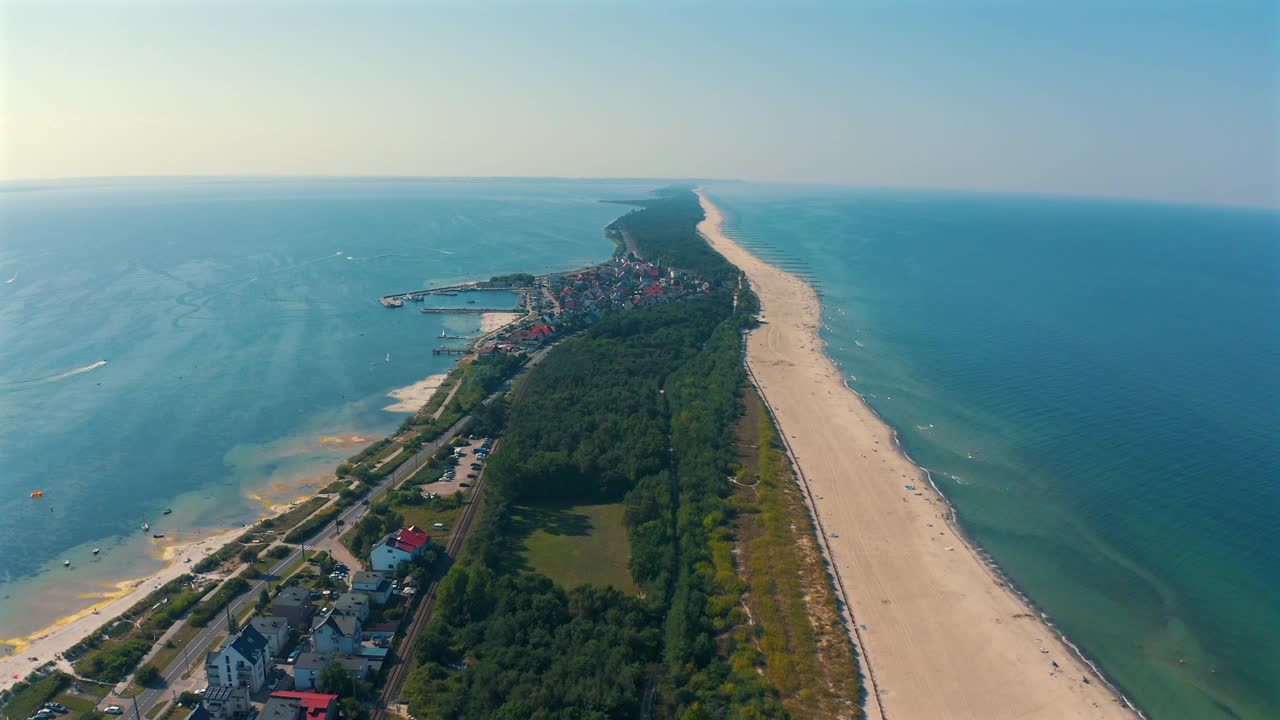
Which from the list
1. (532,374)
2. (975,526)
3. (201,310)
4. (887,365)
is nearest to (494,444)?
(532,374)

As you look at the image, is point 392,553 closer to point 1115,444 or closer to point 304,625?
point 304,625

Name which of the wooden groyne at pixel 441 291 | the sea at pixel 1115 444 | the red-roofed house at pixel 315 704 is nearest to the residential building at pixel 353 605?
the red-roofed house at pixel 315 704

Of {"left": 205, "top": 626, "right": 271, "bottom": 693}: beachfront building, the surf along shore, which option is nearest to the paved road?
{"left": 205, "top": 626, "right": 271, "bottom": 693}: beachfront building

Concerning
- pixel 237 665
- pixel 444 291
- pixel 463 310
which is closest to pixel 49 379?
pixel 463 310

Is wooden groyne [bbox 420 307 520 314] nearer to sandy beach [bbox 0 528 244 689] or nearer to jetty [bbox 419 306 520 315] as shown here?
jetty [bbox 419 306 520 315]

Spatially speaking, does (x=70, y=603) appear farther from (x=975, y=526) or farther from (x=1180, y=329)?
(x=1180, y=329)
